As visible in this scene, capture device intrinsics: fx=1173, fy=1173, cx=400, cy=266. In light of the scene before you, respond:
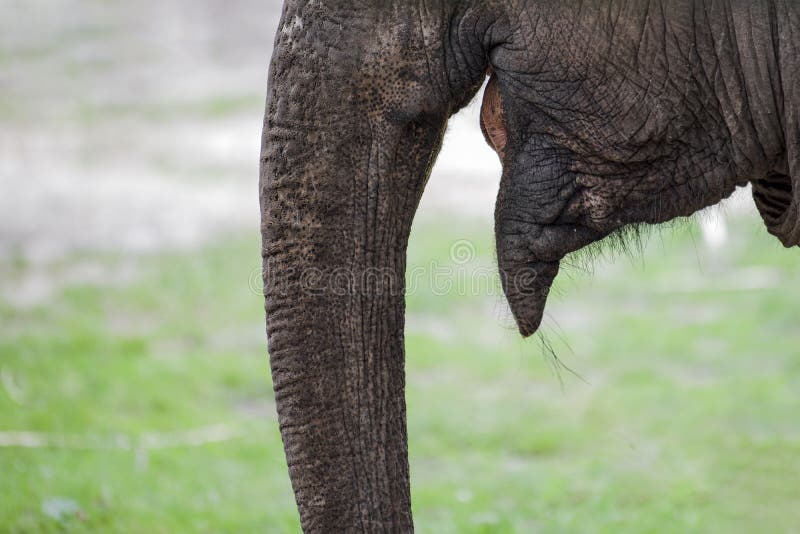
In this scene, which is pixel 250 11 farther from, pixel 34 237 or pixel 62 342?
pixel 62 342

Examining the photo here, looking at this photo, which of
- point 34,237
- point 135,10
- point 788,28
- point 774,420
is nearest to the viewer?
point 788,28

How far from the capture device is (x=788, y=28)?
234 cm

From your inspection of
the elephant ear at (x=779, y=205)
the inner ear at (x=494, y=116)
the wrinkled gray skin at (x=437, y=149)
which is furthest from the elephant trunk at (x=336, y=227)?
the elephant ear at (x=779, y=205)

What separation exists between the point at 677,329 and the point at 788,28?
4858 mm

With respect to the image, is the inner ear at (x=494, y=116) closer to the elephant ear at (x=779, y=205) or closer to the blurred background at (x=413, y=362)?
the blurred background at (x=413, y=362)

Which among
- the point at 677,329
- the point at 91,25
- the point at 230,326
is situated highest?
the point at 91,25

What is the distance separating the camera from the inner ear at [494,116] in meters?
2.42

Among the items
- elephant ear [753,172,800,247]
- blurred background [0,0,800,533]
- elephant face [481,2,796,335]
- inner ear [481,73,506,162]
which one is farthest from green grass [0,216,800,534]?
inner ear [481,73,506,162]

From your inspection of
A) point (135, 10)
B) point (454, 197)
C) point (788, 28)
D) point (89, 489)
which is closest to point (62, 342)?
point (89, 489)

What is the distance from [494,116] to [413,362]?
4.27 metres

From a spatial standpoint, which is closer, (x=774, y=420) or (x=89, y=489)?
(x=89, y=489)

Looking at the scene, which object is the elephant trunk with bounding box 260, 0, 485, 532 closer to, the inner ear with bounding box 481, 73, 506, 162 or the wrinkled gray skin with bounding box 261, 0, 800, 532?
the wrinkled gray skin with bounding box 261, 0, 800, 532

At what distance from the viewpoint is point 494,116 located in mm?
2432

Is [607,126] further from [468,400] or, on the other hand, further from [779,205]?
[468,400]
